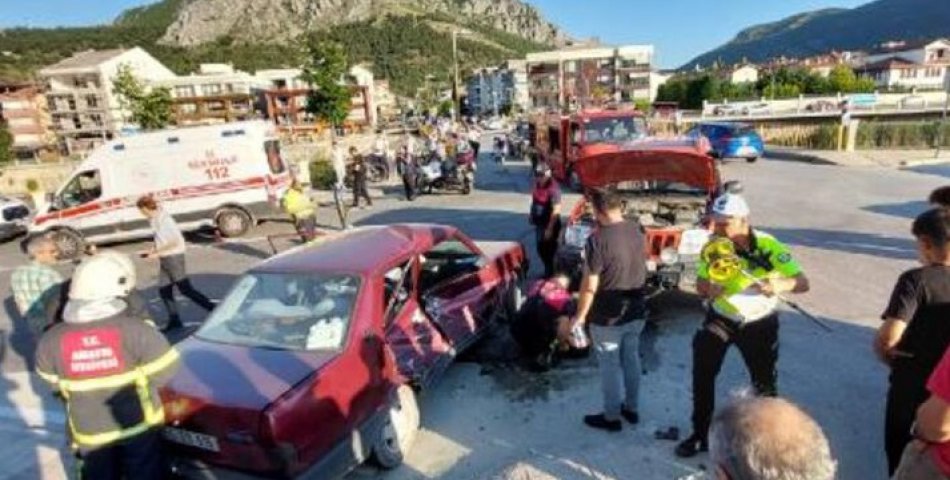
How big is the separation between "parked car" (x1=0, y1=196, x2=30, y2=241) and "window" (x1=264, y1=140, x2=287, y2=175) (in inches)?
280

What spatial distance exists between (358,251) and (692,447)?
9.25 feet

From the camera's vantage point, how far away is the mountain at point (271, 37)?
423 ft

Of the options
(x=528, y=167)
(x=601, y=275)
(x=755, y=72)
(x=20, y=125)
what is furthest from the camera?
(x=755, y=72)

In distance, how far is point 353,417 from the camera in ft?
13.0

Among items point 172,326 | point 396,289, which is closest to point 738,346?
point 396,289

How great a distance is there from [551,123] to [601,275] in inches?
538

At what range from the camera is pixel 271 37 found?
166375 millimetres

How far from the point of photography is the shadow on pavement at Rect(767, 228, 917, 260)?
9.31 meters

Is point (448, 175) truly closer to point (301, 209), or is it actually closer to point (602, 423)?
point (301, 209)

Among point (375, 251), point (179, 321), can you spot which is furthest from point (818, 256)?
point (179, 321)

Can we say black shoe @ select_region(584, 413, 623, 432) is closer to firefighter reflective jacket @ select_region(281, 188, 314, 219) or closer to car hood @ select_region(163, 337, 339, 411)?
car hood @ select_region(163, 337, 339, 411)

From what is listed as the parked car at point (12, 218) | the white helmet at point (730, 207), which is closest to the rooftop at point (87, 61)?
the parked car at point (12, 218)

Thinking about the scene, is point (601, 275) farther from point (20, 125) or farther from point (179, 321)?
point (20, 125)

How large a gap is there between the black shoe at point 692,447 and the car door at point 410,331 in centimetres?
192
